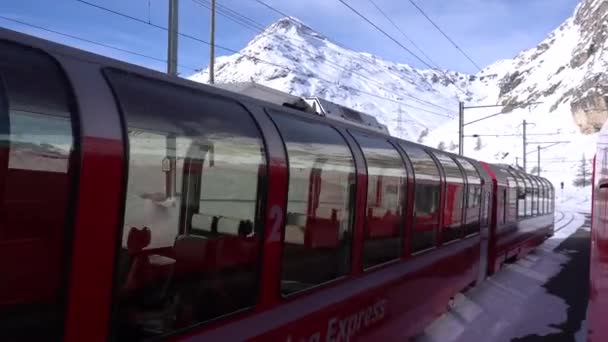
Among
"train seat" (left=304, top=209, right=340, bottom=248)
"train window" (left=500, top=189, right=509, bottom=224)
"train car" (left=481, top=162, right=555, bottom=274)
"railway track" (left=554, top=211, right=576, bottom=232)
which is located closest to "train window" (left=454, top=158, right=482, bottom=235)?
"train car" (left=481, top=162, right=555, bottom=274)

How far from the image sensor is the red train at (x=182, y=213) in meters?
2.19

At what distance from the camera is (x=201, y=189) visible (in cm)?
334

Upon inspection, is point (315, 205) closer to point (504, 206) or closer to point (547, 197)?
point (504, 206)

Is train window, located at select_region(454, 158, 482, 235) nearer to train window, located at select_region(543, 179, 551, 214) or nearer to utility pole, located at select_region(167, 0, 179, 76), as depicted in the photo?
utility pole, located at select_region(167, 0, 179, 76)

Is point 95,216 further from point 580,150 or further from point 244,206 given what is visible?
point 580,150

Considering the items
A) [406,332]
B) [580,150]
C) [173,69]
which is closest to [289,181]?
[406,332]

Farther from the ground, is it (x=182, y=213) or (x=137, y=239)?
(x=182, y=213)

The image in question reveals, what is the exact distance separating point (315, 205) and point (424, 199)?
2.72 metres

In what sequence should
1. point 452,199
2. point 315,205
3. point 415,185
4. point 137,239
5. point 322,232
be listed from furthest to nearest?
point 452,199
point 415,185
point 322,232
point 315,205
point 137,239

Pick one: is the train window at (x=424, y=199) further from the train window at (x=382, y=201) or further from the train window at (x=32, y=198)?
the train window at (x=32, y=198)

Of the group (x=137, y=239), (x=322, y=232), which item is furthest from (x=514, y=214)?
(x=137, y=239)

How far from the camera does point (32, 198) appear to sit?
85.5 inches

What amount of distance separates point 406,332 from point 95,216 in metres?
4.40

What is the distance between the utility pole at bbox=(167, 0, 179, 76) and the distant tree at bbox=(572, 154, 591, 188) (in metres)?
89.5
